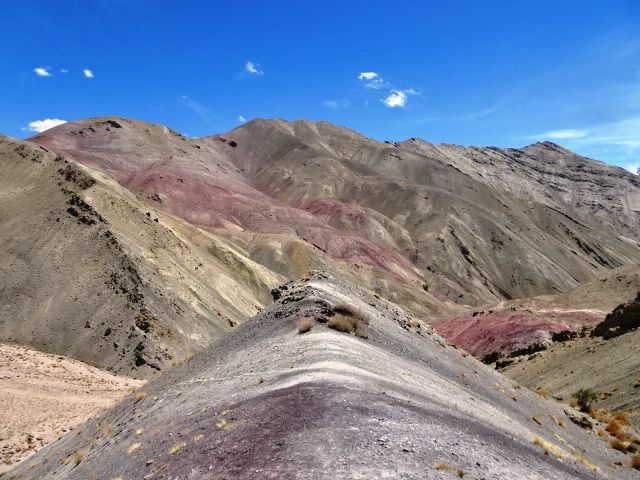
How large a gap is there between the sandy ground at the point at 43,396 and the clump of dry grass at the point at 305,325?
13.2 meters

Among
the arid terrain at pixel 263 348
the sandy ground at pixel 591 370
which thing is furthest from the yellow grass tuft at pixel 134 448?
the sandy ground at pixel 591 370

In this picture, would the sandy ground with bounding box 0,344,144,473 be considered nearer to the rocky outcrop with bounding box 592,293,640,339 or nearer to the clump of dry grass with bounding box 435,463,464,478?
the clump of dry grass with bounding box 435,463,464,478

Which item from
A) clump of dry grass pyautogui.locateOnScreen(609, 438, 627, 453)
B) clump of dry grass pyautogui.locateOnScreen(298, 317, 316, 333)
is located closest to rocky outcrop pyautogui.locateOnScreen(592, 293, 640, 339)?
Result: clump of dry grass pyautogui.locateOnScreen(609, 438, 627, 453)

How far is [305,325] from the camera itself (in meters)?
17.2

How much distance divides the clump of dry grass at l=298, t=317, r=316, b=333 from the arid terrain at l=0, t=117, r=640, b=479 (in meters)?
0.20

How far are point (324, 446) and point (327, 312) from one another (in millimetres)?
9617

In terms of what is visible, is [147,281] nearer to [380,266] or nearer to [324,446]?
[324,446]

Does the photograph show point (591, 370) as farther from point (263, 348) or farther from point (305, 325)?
point (263, 348)

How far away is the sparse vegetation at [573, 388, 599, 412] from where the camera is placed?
26134 mm

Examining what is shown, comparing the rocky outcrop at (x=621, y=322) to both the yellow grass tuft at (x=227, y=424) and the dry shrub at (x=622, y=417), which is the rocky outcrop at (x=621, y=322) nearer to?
the dry shrub at (x=622, y=417)

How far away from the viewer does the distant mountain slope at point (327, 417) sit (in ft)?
30.0

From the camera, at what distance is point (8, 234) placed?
4150 centimetres

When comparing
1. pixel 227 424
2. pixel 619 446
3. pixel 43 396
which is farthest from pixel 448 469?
pixel 43 396

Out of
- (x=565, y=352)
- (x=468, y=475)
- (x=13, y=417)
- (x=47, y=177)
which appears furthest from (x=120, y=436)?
(x=47, y=177)
